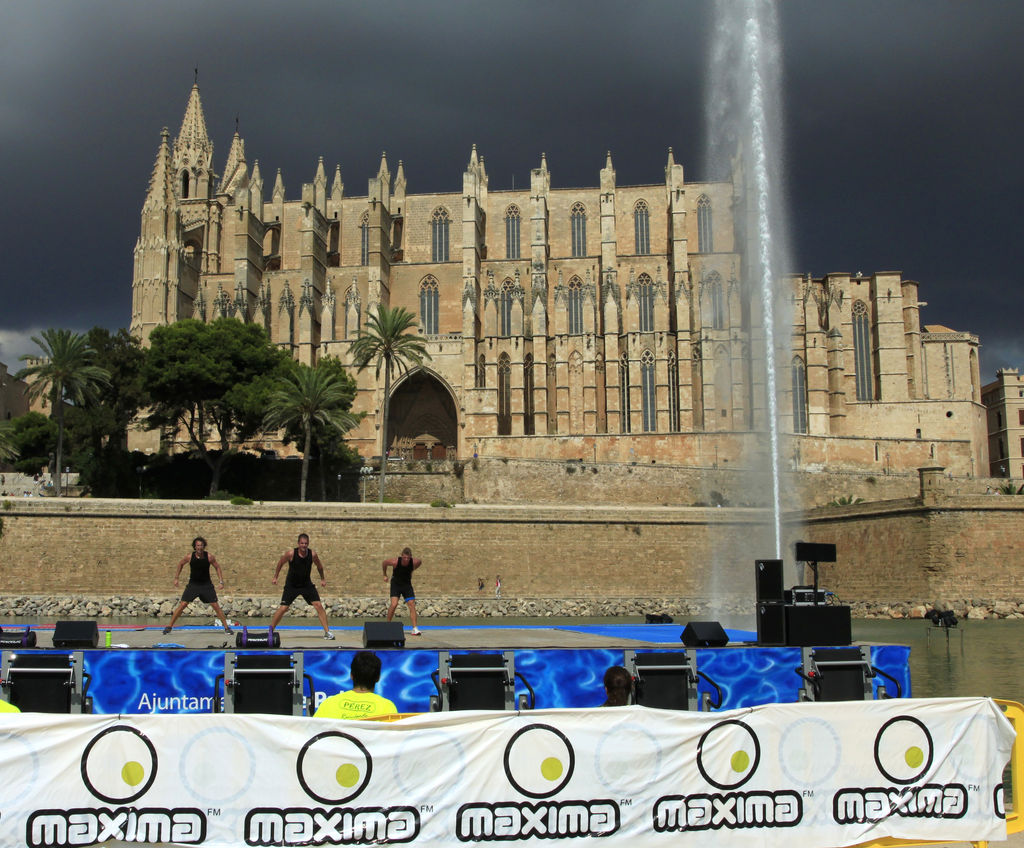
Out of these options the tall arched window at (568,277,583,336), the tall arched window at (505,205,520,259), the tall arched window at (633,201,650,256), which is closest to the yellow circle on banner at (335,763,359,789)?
the tall arched window at (568,277,583,336)

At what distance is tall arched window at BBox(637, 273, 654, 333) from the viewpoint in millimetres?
55406

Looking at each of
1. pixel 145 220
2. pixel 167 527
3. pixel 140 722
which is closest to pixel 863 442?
pixel 167 527

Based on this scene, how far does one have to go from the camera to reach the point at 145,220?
52.9 meters

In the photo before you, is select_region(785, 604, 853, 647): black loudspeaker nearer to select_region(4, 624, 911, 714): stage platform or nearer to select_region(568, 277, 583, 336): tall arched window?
select_region(4, 624, 911, 714): stage platform

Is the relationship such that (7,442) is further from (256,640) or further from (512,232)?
(256,640)

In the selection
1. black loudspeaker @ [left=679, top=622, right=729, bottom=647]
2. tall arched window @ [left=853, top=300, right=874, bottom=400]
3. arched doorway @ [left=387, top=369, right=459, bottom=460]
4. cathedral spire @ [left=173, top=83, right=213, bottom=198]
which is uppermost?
cathedral spire @ [left=173, top=83, right=213, bottom=198]

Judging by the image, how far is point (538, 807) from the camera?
5.20m

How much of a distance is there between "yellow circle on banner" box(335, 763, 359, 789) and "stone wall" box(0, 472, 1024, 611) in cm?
2678

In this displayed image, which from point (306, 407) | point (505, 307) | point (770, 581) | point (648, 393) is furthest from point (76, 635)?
point (505, 307)

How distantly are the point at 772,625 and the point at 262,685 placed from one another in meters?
4.31

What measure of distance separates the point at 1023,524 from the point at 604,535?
13.7 meters

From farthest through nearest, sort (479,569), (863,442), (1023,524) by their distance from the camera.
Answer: (863,442) → (479,569) → (1023,524)

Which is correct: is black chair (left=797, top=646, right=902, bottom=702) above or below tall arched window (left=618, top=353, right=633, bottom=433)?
below

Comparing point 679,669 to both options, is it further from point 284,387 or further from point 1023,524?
point 284,387
